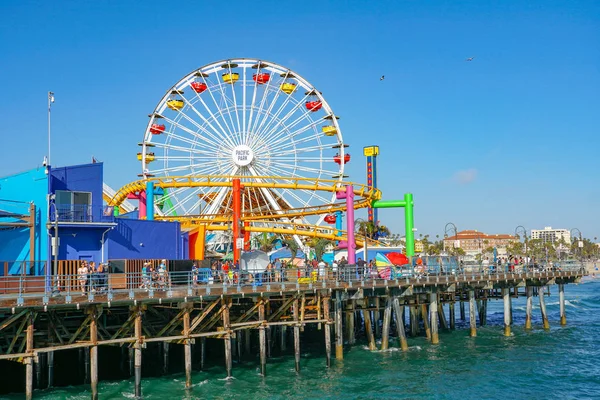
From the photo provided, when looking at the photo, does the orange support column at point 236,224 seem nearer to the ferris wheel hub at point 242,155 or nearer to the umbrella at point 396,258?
the umbrella at point 396,258

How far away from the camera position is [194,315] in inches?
1416

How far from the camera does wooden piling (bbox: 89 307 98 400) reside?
26.4m

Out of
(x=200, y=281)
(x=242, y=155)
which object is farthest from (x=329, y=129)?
(x=200, y=281)

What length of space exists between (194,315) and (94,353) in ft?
31.6

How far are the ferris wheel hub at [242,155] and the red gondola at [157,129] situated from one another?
266 inches

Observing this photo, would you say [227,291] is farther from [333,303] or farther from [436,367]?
[436,367]

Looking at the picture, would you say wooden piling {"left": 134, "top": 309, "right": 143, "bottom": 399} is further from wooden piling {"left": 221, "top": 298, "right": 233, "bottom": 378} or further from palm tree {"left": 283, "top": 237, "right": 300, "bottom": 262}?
palm tree {"left": 283, "top": 237, "right": 300, "bottom": 262}

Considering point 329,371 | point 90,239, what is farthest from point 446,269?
point 90,239

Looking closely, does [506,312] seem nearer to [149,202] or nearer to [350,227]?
[350,227]

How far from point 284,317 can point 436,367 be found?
28.6 feet

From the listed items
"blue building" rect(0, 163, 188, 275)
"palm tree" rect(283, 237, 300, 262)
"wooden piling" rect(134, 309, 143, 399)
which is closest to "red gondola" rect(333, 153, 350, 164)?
"palm tree" rect(283, 237, 300, 262)

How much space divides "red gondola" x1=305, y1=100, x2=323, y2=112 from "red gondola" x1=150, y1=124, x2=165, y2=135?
44.8ft

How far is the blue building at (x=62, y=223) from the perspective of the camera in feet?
110

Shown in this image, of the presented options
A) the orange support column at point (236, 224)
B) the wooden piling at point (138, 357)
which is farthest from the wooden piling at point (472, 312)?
the wooden piling at point (138, 357)
